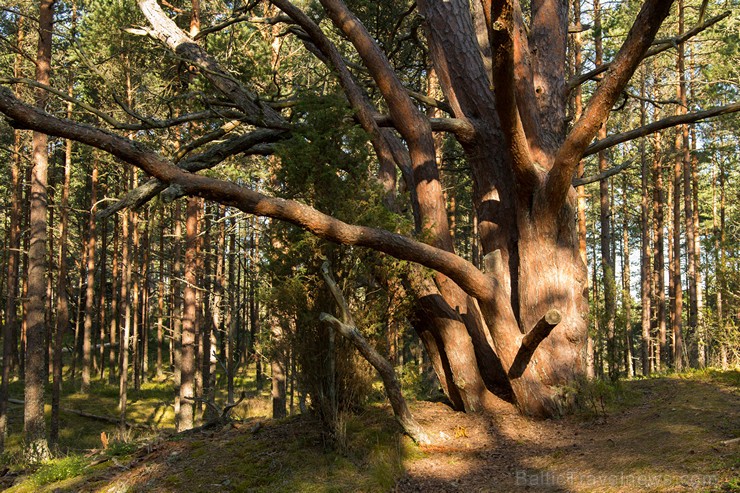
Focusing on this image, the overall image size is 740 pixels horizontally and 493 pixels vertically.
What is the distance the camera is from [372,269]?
6926 mm

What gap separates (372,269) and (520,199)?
2.43 metres

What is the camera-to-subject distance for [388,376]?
6289 mm

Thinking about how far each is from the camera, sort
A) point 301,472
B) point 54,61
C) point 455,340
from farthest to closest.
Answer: point 54,61, point 455,340, point 301,472

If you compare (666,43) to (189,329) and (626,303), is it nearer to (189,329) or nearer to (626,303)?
(626,303)

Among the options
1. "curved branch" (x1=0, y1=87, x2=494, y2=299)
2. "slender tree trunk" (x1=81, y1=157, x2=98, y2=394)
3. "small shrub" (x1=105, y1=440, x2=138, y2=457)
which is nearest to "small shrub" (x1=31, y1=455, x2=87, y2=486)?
"small shrub" (x1=105, y1=440, x2=138, y2=457)

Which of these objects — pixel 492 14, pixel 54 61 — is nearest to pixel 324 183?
pixel 492 14

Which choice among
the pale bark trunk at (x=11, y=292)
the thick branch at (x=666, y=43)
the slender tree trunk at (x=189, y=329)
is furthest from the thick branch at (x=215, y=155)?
the pale bark trunk at (x=11, y=292)

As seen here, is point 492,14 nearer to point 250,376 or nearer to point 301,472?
point 301,472

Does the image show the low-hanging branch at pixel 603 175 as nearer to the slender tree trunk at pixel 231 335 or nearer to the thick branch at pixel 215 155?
the thick branch at pixel 215 155

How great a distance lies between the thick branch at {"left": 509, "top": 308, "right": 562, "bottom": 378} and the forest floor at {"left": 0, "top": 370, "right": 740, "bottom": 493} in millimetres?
655

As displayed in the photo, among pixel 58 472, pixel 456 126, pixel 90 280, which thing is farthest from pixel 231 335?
pixel 456 126

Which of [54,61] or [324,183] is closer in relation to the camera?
[324,183]

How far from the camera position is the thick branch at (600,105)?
5.36 m

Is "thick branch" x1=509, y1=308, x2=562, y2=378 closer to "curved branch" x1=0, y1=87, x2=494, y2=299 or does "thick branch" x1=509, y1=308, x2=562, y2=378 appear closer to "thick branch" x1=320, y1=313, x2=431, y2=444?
"curved branch" x1=0, y1=87, x2=494, y2=299
